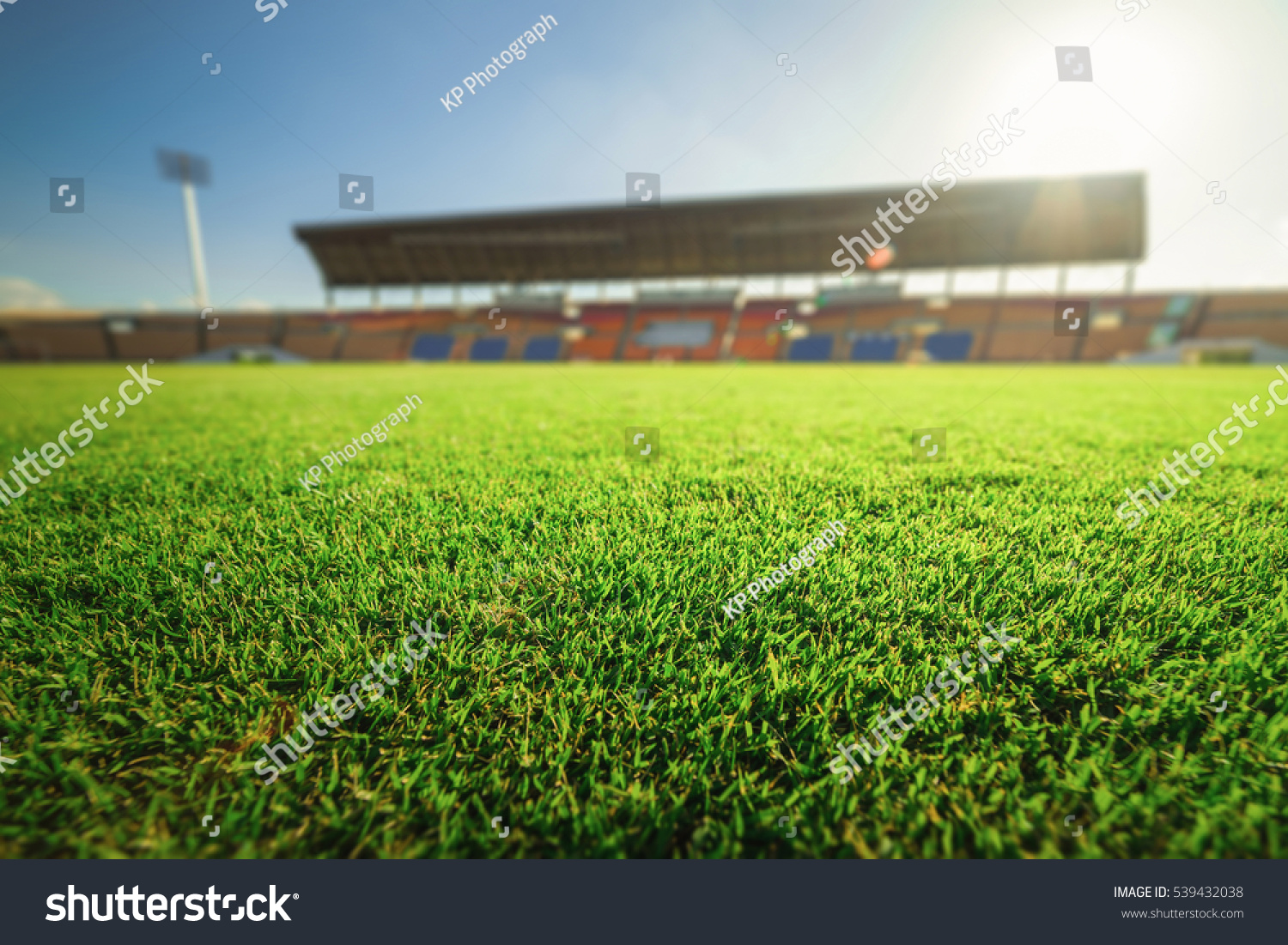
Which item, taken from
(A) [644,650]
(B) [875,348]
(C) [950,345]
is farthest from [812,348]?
(A) [644,650]

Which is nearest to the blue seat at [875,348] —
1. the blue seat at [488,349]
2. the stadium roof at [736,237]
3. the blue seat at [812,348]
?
the blue seat at [812,348]

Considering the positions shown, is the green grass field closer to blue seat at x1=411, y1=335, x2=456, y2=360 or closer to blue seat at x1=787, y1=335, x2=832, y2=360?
blue seat at x1=787, y1=335, x2=832, y2=360

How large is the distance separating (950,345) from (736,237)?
13662 mm

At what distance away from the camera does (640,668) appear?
104 centimetres

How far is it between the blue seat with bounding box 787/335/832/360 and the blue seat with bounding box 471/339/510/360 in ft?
59.4

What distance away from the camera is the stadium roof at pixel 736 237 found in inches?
948

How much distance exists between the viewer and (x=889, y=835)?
0.74 metres

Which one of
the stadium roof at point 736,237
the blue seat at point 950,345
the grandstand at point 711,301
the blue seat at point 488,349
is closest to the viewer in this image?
the stadium roof at point 736,237

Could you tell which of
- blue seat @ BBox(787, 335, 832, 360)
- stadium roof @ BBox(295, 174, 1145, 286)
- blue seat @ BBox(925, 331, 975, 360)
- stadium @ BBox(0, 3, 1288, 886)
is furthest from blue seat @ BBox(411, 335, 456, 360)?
stadium @ BBox(0, 3, 1288, 886)

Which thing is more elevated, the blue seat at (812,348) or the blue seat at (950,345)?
the blue seat at (812,348)

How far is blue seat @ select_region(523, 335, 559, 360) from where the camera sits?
31062mm

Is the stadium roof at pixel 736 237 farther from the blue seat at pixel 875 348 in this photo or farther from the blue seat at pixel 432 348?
the blue seat at pixel 875 348

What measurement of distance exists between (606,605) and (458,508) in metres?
0.93

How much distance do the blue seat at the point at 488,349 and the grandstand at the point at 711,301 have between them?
0.55 feet
